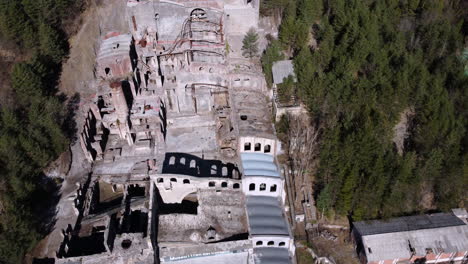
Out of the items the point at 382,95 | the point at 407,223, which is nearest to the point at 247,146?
the point at 407,223

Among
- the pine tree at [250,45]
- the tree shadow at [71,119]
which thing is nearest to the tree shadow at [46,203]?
the tree shadow at [71,119]

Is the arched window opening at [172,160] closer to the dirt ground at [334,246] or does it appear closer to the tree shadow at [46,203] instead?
the tree shadow at [46,203]

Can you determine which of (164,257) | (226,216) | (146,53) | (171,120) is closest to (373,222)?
(226,216)

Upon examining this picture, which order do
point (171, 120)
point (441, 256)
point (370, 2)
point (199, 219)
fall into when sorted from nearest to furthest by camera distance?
1. point (199, 219)
2. point (441, 256)
3. point (171, 120)
4. point (370, 2)

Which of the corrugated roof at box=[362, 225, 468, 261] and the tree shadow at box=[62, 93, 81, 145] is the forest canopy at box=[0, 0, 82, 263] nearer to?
the tree shadow at box=[62, 93, 81, 145]

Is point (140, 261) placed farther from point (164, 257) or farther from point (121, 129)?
point (121, 129)

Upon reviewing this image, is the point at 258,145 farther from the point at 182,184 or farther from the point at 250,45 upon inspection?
the point at 250,45

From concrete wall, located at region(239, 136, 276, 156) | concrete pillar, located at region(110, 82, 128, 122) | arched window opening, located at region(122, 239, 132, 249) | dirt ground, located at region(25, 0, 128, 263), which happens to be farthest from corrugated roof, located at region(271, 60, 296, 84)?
arched window opening, located at region(122, 239, 132, 249)
